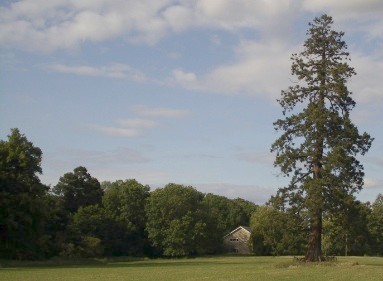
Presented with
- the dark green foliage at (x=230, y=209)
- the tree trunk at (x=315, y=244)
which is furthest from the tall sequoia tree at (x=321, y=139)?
the dark green foliage at (x=230, y=209)

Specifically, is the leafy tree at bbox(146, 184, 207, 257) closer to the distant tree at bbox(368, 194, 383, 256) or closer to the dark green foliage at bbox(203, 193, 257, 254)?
the dark green foliage at bbox(203, 193, 257, 254)

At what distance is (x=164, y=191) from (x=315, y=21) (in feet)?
201

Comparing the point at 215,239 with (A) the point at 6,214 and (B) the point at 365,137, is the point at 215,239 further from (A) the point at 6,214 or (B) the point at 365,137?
(B) the point at 365,137

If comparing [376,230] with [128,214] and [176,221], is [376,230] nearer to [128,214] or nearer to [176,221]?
[176,221]

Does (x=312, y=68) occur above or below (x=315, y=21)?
below

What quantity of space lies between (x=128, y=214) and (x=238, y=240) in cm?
3412

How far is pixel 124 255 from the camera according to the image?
98.2 metres

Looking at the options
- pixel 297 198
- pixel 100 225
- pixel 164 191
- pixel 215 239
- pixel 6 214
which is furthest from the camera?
pixel 215 239

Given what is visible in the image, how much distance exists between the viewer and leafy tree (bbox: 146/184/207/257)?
9675 centimetres

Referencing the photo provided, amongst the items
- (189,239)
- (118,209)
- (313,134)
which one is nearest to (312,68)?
(313,134)

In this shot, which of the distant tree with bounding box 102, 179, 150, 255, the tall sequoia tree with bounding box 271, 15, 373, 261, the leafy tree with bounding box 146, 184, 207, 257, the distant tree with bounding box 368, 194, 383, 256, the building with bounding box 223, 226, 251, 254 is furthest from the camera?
the building with bounding box 223, 226, 251, 254

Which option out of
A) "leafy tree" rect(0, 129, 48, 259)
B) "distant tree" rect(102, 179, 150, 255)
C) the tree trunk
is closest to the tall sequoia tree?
the tree trunk

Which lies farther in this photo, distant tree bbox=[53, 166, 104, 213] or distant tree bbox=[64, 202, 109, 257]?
distant tree bbox=[53, 166, 104, 213]

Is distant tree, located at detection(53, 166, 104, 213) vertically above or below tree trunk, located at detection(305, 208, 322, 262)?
above
